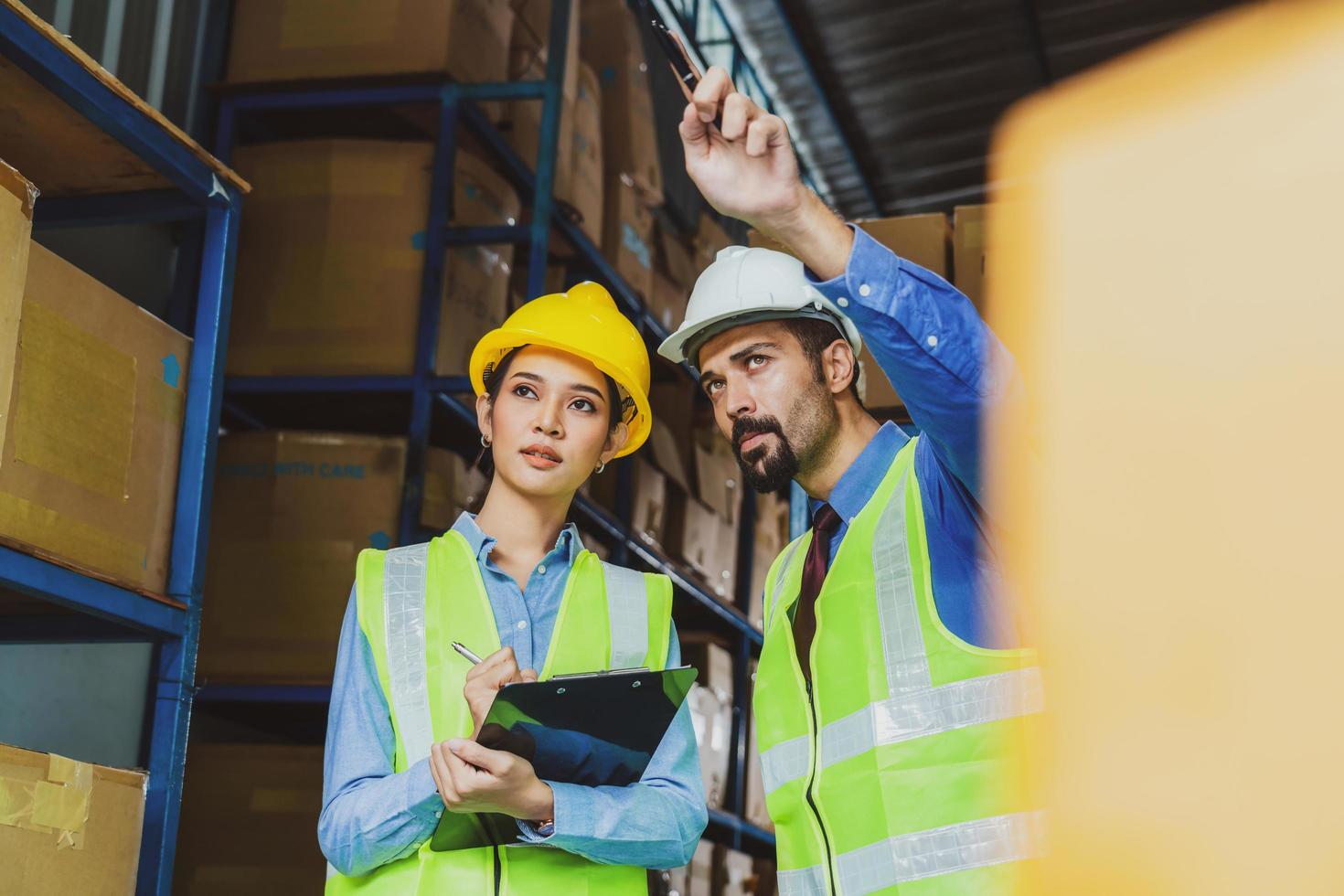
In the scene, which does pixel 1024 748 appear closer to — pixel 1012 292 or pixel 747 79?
pixel 1012 292

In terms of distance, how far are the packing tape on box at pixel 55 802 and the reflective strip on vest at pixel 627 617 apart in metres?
0.99

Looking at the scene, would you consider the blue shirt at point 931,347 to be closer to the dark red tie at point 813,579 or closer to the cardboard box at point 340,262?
the dark red tie at point 813,579

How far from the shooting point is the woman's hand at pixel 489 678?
1932 mm

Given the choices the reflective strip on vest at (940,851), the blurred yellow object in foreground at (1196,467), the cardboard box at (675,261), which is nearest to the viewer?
the blurred yellow object in foreground at (1196,467)

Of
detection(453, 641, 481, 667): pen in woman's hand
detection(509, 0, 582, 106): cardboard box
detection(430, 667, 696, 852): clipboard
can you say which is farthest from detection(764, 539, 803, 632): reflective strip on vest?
detection(509, 0, 582, 106): cardboard box

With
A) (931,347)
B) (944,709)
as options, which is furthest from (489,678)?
(931,347)

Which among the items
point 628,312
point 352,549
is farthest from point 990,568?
point 628,312

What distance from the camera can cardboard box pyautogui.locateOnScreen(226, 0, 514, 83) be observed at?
4.18m

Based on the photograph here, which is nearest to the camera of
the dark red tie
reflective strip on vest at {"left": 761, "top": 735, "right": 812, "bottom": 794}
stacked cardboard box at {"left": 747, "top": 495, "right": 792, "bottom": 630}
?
reflective strip on vest at {"left": 761, "top": 735, "right": 812, "bottom": 794}

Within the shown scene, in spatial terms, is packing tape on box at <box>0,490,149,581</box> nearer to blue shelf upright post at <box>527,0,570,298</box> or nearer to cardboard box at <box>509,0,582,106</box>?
blue shelf upright post at <box>527,0,570,298</box>

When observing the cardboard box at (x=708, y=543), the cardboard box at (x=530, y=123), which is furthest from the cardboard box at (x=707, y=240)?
the cardboard box at (x=530, y=123)

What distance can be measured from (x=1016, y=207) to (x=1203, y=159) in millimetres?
107

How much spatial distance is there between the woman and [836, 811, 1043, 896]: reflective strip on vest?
1.00 feet

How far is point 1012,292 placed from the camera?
0.81 metres
